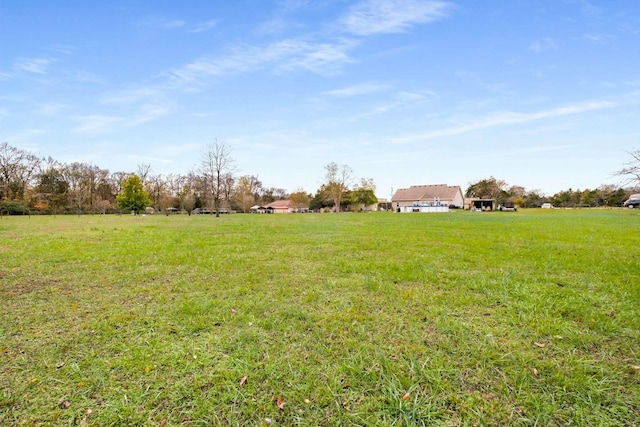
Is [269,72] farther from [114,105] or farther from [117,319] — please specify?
[117,319]

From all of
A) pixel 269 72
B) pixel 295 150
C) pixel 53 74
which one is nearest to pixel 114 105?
pixel 53 74

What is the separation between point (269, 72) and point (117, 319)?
15.8 metres

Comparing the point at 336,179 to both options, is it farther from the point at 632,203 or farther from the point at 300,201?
the point at 632,203

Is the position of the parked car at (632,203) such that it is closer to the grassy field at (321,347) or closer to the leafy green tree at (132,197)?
the grassy field at (321,347)

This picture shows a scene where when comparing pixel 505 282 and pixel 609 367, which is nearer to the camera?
pixel 609 367

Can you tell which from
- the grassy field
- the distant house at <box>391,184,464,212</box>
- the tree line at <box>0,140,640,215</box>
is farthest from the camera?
the distant house at <box>391,184,464,212</box>

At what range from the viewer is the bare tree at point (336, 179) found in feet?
193

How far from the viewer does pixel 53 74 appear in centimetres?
1349

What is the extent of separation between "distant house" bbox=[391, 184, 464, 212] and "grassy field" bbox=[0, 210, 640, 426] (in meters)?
57.3

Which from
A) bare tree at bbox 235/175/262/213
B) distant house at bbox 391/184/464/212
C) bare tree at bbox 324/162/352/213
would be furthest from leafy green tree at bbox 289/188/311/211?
distant house at bbox 391/184/464/212

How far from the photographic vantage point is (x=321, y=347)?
2818 mm

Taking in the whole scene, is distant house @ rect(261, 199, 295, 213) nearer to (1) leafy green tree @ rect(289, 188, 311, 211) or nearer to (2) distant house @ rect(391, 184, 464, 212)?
(1) leafy green tree @ rect(289, 188, 311, 211)

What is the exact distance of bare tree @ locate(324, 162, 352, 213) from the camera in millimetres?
58812

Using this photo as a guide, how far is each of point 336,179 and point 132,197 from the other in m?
36.9
